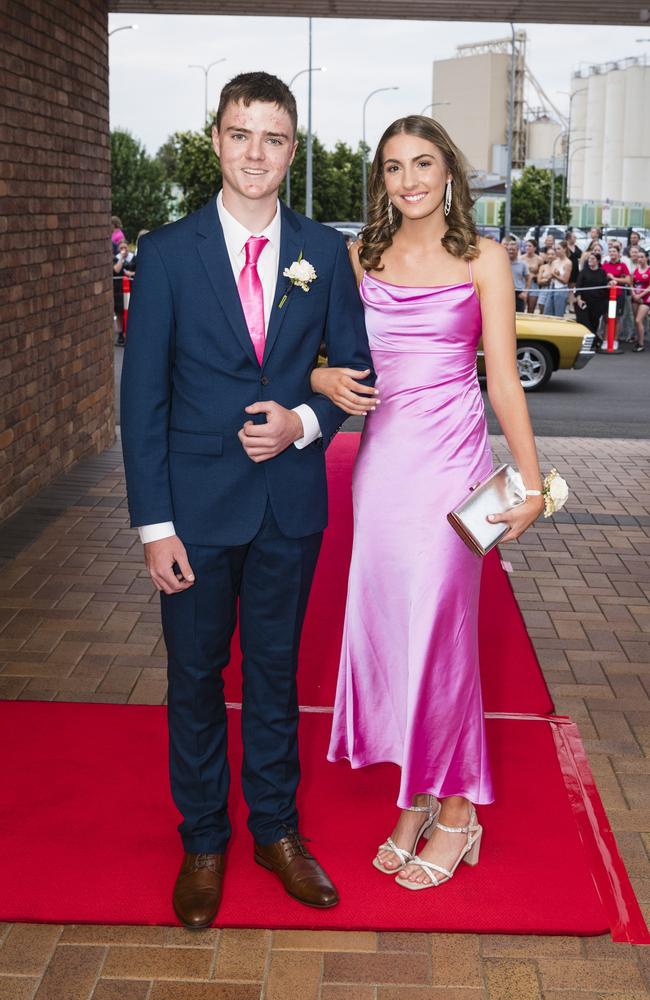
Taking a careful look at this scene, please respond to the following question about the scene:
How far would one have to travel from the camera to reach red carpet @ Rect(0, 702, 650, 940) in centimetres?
320

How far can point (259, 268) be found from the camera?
3.04 m

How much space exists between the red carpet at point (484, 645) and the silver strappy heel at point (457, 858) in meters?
1.09

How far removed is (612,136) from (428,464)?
11977 centimetres

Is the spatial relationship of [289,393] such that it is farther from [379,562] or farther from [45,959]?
[45,959]

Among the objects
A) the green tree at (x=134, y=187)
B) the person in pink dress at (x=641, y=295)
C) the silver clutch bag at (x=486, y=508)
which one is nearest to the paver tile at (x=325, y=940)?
the silver clutch bag at (x=486, y=508)

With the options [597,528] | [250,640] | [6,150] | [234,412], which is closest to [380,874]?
[250,640]

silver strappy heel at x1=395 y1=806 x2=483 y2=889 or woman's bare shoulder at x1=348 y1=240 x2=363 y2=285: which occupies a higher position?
woman's bare shoulder at x1=348 y1=240 x2=363 y2=285

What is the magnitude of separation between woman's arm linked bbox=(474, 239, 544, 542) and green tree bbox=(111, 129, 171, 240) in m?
71.8

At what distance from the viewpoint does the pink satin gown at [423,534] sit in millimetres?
3336

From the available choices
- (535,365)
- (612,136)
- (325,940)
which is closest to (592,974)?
(325,940)

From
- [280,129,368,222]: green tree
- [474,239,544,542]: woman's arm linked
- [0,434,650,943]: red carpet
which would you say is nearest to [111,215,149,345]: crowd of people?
[0,434,650,943]: red carpet

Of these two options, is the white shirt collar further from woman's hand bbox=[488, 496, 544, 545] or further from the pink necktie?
woman's hand bbox=[488, 496, 544, 545]

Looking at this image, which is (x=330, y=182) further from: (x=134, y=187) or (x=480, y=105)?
(x=480, y=105)

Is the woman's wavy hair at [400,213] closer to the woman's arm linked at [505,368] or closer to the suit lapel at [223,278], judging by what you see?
the woman's arm linked at [505,368]
